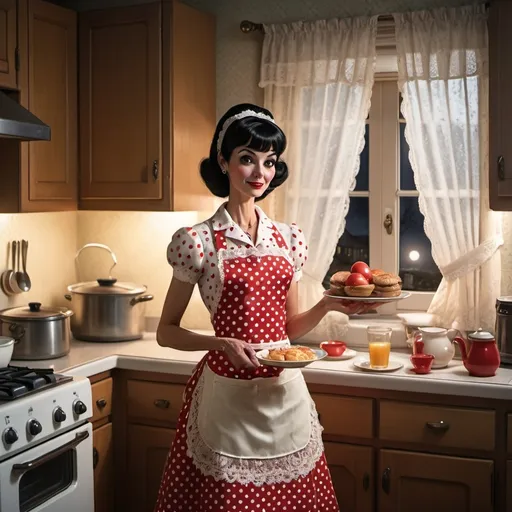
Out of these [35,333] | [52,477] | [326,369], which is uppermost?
[35,333]

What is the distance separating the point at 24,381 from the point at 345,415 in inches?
43.0

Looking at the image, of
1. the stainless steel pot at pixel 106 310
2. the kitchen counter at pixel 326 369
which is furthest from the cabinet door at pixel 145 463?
the stainless steel pot at pixel 106 310

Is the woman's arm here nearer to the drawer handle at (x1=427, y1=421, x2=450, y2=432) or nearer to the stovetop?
the stovetop

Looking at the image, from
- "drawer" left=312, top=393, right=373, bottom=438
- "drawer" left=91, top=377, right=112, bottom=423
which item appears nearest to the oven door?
"drawer" left=91, top=377, right=112, bottom=423

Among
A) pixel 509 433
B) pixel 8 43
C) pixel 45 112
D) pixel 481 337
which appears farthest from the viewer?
pixel 45 112

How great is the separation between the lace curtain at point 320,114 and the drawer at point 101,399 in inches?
32.8

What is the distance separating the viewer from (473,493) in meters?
2.85

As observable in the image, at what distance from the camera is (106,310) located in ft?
11.6

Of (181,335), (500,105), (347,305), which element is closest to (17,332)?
(181,335)

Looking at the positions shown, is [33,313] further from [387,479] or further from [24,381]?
[387,479]

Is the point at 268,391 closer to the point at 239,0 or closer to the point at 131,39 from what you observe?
the point at 131,39

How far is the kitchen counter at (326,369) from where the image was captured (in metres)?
2.85

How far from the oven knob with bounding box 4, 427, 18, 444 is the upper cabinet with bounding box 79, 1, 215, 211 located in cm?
120

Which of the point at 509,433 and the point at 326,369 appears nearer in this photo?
the point at 509,433
